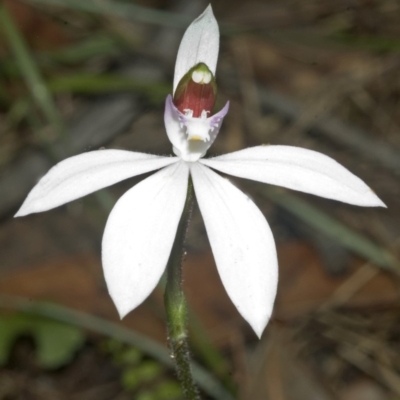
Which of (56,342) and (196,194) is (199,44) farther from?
(56,342)

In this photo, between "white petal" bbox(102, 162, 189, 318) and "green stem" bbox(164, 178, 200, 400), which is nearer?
"white petal" bbox(102, 162, 189, 318)

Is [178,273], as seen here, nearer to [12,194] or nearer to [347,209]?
[12,194]

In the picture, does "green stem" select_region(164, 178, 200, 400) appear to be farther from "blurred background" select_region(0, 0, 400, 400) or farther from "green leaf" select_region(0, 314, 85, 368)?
"green leaf" select_region(0, 314, 85, 368)

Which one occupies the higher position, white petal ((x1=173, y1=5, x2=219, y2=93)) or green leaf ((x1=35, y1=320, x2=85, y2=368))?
white petal ((x1=173, y1=5, x2=219, y2=93))

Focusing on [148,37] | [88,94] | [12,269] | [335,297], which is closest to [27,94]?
[88,94]

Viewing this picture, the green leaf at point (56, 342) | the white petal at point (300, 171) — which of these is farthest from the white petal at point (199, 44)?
the green leaf at point (56, 342)

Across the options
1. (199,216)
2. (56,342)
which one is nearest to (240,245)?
(56,342)

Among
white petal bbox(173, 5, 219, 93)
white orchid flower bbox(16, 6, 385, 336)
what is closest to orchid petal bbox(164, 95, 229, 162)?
white orchid flower bbox(16, 6, 385, 336)
